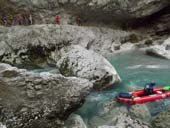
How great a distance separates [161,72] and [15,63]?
6491 mm

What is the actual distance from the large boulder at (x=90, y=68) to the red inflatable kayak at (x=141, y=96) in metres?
1.05

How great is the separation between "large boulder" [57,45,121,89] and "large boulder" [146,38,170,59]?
190 inches

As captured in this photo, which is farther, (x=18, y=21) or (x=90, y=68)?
(x=18, y=21)

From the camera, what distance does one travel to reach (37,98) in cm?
765

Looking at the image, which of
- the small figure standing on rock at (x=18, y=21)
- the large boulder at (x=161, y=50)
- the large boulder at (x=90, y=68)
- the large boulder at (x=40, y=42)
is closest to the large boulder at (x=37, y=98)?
the large boulder at (x=90, y=68)

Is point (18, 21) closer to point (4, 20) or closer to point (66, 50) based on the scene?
point (4, 20)

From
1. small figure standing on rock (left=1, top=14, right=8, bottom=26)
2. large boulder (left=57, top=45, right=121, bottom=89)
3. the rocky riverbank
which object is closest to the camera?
the rocky riverbank

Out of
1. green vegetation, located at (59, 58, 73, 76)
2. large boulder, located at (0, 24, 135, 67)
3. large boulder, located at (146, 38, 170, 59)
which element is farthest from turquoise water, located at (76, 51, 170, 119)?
large boulder, located at (0, 24, 135, 67)

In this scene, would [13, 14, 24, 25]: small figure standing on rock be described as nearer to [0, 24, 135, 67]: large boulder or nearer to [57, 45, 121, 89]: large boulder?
[0, 24, 135, 67]: large boulder

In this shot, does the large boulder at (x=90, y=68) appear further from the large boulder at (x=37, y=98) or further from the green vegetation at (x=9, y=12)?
the green vegetation at (x=9, y=12)

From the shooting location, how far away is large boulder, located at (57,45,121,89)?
10719mm

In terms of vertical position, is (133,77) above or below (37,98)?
below

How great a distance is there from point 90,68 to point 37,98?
3.59 meters

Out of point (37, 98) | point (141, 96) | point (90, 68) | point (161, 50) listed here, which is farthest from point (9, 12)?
point (37, 98)
